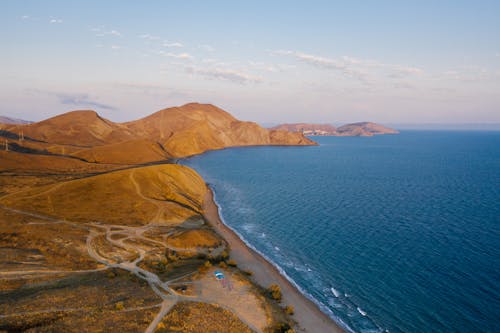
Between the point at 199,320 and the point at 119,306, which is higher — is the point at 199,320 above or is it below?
below

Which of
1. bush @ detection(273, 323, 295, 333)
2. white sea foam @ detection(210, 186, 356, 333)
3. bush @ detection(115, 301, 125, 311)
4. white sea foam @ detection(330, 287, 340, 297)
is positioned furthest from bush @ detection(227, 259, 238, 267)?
bush @ detection(115, 301, 125, 311)

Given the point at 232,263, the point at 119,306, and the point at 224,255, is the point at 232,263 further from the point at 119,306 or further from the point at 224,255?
the point at 119,306

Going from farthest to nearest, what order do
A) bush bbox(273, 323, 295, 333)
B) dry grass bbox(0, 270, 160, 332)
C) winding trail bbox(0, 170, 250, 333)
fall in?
winding trail bbox(0, 170, 250, 333) → bush bbox(273, 323, 295, 333) → dry grass bbox(0, 270, 160, 332)

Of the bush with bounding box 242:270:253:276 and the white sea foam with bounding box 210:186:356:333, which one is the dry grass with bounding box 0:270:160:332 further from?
the white sea foam with bounding box 210:186:356:333

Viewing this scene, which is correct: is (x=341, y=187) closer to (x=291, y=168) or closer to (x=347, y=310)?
(x=291, y=168)

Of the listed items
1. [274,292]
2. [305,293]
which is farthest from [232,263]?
[305,293]

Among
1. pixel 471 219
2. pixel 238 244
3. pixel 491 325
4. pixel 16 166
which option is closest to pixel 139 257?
pixel 238 244
